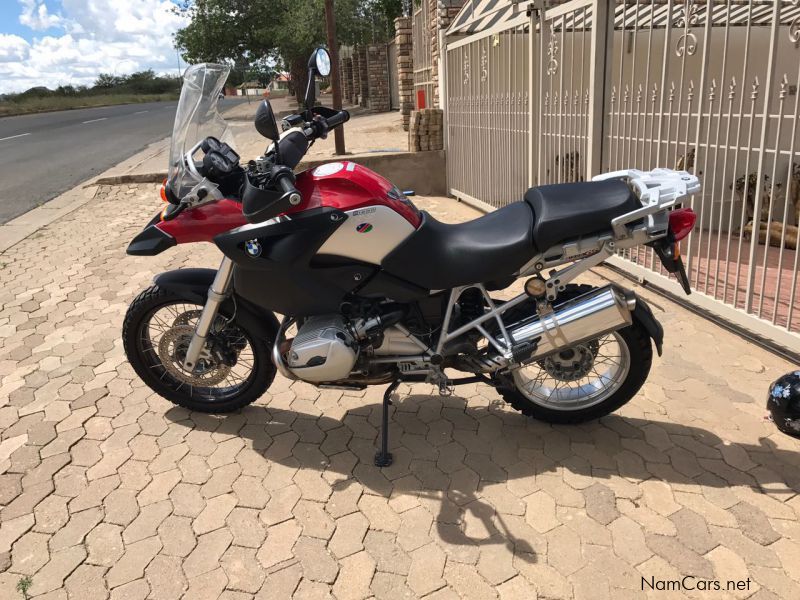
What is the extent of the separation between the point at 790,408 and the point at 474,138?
6.08 metres

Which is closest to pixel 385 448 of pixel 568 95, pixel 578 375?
pixel 578 375

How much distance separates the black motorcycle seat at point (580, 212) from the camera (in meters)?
2.59

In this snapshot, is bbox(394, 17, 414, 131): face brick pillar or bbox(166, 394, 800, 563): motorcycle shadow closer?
bbox(166, 394, 800, 563): motorcycle shadow

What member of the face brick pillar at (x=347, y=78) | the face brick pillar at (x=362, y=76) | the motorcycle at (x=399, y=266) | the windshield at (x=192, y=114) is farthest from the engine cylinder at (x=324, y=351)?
the face brick pillar at (x=347, y=78)

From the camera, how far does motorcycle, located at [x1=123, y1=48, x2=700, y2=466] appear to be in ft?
8.63

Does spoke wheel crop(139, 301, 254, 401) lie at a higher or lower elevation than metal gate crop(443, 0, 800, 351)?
lower

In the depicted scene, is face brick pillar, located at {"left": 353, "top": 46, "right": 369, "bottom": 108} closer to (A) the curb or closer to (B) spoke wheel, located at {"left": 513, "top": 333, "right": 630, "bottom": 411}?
(A) the curb

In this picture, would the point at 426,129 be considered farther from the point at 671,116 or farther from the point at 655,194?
the point at 655,194

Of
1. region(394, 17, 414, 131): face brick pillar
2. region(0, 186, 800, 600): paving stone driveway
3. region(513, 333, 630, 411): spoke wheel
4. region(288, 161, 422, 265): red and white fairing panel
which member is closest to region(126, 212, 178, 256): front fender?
region(288, 161, 422, 265): red and white fairing panel

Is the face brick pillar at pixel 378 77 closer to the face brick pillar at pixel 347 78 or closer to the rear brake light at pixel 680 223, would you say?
the face brick pillar at pixel 347 78

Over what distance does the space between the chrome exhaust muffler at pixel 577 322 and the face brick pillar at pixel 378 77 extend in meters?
21.0

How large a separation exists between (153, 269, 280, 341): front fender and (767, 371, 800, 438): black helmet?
2386 mm

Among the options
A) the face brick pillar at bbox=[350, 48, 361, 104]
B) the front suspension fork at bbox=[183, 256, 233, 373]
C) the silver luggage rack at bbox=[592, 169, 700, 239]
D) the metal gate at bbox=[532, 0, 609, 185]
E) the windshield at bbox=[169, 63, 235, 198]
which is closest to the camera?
the silver luggage rack at bbox=[592, 169, 700, 239]

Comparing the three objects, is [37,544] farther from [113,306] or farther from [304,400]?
[113,306]
